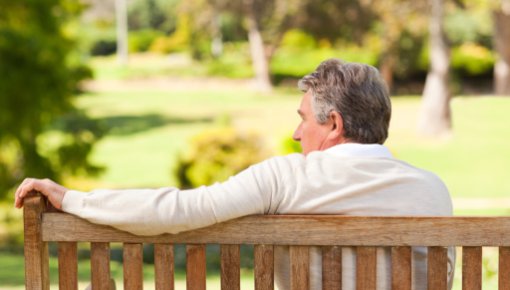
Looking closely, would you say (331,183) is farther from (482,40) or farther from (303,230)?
(482,40)

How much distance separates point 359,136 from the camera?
2164 millimetres

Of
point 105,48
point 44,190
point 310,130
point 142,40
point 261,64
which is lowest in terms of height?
point 44,190

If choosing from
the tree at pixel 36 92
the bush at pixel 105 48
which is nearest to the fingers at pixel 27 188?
the tree at pixel 36 92

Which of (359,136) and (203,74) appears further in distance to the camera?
(203,74)

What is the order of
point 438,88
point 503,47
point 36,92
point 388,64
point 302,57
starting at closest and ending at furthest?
1. point 36,92
2. point 438,88
3. point 503,47
4. point 388,64
5. point 302,57

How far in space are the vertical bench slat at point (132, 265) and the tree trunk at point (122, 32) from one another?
52856mm

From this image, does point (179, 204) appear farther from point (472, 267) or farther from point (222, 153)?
point (222, 153)

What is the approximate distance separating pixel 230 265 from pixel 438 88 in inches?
1065

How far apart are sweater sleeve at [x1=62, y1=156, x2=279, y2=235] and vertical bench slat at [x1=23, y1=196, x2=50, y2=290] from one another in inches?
3.3

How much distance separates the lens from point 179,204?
81.0 inches

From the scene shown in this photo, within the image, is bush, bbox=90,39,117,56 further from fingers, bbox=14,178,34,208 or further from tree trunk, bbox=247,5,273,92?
fingers, bbox=14,178,34,208

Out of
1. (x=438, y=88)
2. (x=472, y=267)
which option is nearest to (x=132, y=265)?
(x=472, y=267)

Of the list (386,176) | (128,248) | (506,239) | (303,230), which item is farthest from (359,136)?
(128,248)

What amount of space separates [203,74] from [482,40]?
14.1 meters
